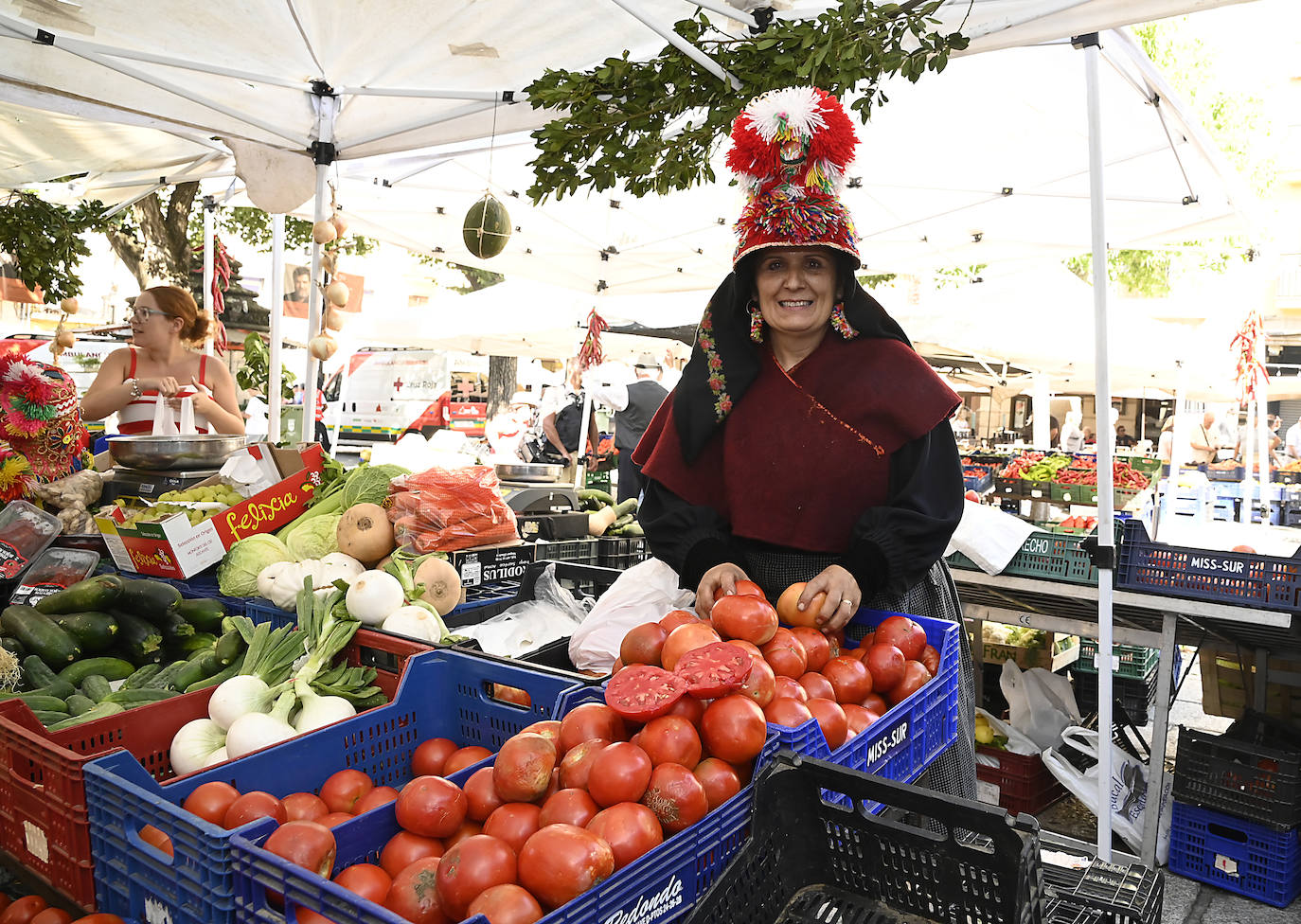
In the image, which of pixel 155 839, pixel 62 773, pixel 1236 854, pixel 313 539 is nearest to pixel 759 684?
pixel 155 839

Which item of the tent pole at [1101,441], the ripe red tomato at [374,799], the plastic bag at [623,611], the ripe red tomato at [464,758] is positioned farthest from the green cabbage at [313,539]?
the tent pole at [1101,441]

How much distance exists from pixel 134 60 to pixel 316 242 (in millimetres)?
1210

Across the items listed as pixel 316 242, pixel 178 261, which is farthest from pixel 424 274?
pixel 316 242

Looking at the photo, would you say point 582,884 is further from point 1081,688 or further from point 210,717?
point 1081,688

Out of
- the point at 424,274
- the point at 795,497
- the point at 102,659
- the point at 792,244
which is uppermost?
the point at 424,274

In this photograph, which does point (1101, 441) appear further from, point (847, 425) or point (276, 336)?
point (276, 336)

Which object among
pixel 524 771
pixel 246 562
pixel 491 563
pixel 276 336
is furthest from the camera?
pixel 276 336

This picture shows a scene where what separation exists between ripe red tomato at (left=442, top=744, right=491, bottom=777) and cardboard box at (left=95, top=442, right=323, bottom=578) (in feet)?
6.06

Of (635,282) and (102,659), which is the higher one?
(635,282)

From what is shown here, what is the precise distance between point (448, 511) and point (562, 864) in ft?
7.53

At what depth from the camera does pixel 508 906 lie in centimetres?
119

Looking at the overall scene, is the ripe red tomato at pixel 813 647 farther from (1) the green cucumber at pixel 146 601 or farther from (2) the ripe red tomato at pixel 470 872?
(1) the green cucumber at pixel 146 601

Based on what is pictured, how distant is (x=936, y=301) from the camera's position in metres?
10.5

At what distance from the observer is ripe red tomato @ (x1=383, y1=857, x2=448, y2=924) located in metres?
1.29
